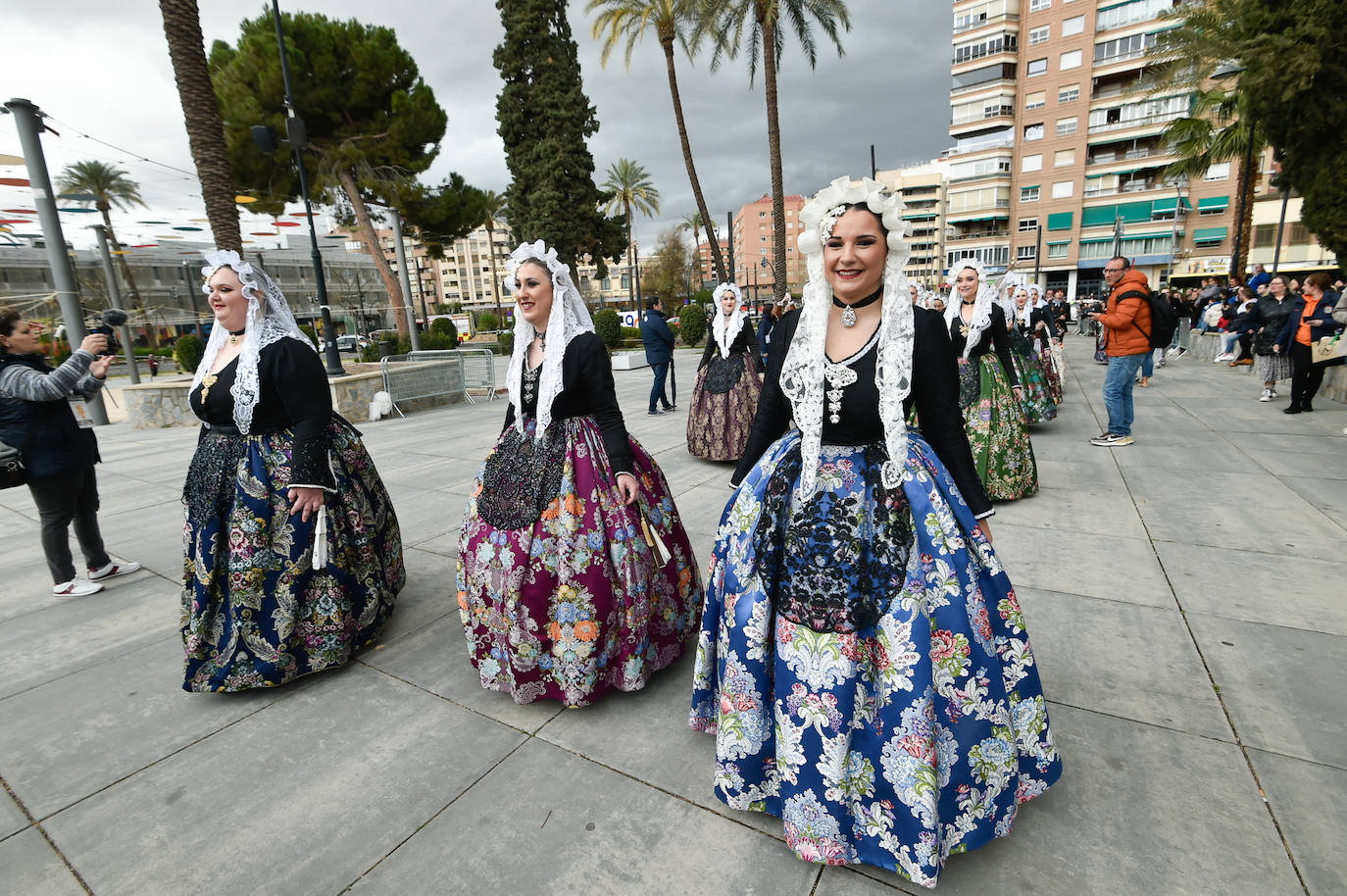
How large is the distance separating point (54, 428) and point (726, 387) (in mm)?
5477

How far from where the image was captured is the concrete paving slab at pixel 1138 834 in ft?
5.97

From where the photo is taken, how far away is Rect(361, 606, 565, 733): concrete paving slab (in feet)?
9.20

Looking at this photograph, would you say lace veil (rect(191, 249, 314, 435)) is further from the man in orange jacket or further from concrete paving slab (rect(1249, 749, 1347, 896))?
the man in orange jacket

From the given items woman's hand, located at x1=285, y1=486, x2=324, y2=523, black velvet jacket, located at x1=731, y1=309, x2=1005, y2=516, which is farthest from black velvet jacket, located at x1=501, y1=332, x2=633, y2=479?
woman's hand, located at x1=285, y1=486, x2=324, y2=523

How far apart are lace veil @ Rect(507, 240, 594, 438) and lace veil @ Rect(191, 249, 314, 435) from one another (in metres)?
1.10

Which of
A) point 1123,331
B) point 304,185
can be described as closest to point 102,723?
point 1123,331

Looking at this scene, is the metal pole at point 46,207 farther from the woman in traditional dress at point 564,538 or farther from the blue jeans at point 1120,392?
the blue jeans at point 1120,392

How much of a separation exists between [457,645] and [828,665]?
230cm

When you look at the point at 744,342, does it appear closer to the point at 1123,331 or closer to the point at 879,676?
the point at 1123,331

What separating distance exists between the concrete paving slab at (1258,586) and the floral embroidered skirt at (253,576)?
4608 mm

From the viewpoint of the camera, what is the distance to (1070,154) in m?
44.6

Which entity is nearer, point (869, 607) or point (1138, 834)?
point (869, 607)

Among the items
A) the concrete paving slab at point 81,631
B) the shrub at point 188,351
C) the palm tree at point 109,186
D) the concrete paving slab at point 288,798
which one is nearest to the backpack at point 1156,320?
the concrete paving slab at point 288,798

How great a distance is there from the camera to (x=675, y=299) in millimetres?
53375
